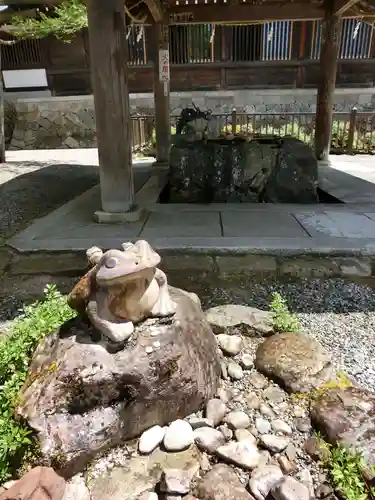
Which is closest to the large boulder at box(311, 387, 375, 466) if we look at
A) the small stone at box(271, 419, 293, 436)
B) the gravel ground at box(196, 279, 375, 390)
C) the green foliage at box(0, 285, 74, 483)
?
the small stone at box(271, 419, 293, 436)

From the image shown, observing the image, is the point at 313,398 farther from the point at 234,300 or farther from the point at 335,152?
the point at 335,152

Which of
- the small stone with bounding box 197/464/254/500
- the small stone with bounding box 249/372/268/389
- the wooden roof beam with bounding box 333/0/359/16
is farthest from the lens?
the wooden roof beam with bounding box 333/0/359/16

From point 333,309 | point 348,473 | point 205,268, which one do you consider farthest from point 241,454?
point 205,268

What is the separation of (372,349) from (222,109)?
39.7 feet

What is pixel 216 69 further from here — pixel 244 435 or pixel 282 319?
pixel 244 435

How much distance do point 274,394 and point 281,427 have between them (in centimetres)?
25

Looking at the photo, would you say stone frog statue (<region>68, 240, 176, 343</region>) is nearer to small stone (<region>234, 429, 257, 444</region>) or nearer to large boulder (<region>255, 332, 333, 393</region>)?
small stone (<region>234, 429, 257, 444</region>)

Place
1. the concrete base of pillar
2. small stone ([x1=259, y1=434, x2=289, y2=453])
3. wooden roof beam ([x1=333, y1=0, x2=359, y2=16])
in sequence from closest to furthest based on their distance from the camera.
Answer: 1. small stone ([x1=259, y1=434, x2=289, y2=453])
2. the concrete base of pillar
3. wooden roof beam ([x1=333, y1=0, x2=359, y2=16])

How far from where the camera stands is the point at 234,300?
332cm

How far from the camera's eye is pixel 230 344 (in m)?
2.63

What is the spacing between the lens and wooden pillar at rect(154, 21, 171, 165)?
775cm

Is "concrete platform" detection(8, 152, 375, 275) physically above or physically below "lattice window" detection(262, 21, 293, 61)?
below

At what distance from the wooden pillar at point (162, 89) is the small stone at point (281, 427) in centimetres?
695

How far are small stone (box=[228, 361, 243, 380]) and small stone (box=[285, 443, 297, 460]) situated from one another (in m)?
0.52
